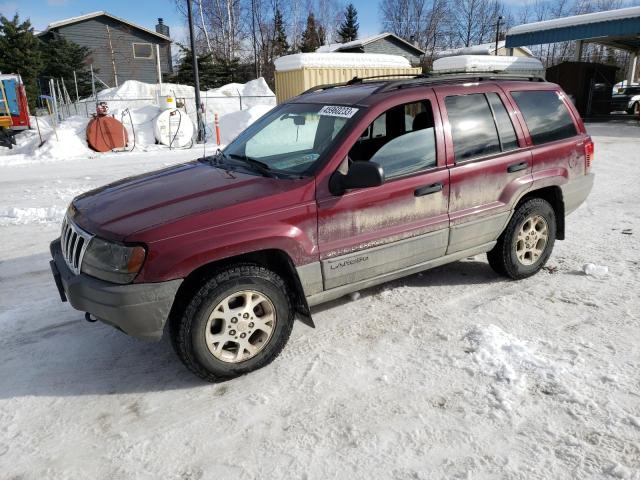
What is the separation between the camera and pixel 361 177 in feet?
10.5

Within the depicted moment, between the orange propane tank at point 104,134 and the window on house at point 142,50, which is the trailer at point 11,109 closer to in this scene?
the orange propane tank at point 104,134

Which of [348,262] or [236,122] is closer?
[348,262]

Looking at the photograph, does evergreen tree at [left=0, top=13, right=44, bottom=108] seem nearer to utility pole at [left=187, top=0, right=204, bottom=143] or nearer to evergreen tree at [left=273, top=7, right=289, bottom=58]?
utility pole at [left=187, top=0, right=204, bottom=143]

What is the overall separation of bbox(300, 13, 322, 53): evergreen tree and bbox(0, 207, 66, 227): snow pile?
4286 cm

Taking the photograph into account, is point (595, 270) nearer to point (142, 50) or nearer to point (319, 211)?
point (319, 211)

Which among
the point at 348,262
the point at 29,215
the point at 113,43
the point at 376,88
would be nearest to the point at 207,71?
the point at 113,43

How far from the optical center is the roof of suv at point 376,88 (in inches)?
147

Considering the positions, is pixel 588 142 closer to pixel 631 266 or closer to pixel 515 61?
pixel 631 266

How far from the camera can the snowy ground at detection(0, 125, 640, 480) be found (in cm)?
248

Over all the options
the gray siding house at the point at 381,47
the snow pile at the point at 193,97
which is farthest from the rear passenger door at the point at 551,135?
the gray siding house at the point at 381,47

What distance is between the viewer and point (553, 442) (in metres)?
2.53

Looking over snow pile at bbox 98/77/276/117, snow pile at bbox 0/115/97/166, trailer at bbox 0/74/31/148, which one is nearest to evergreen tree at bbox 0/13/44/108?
snow pile at bbox 98/77/276/117

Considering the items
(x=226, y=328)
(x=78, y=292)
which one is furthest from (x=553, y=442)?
(x=78, y=292)

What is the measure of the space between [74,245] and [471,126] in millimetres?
3071
